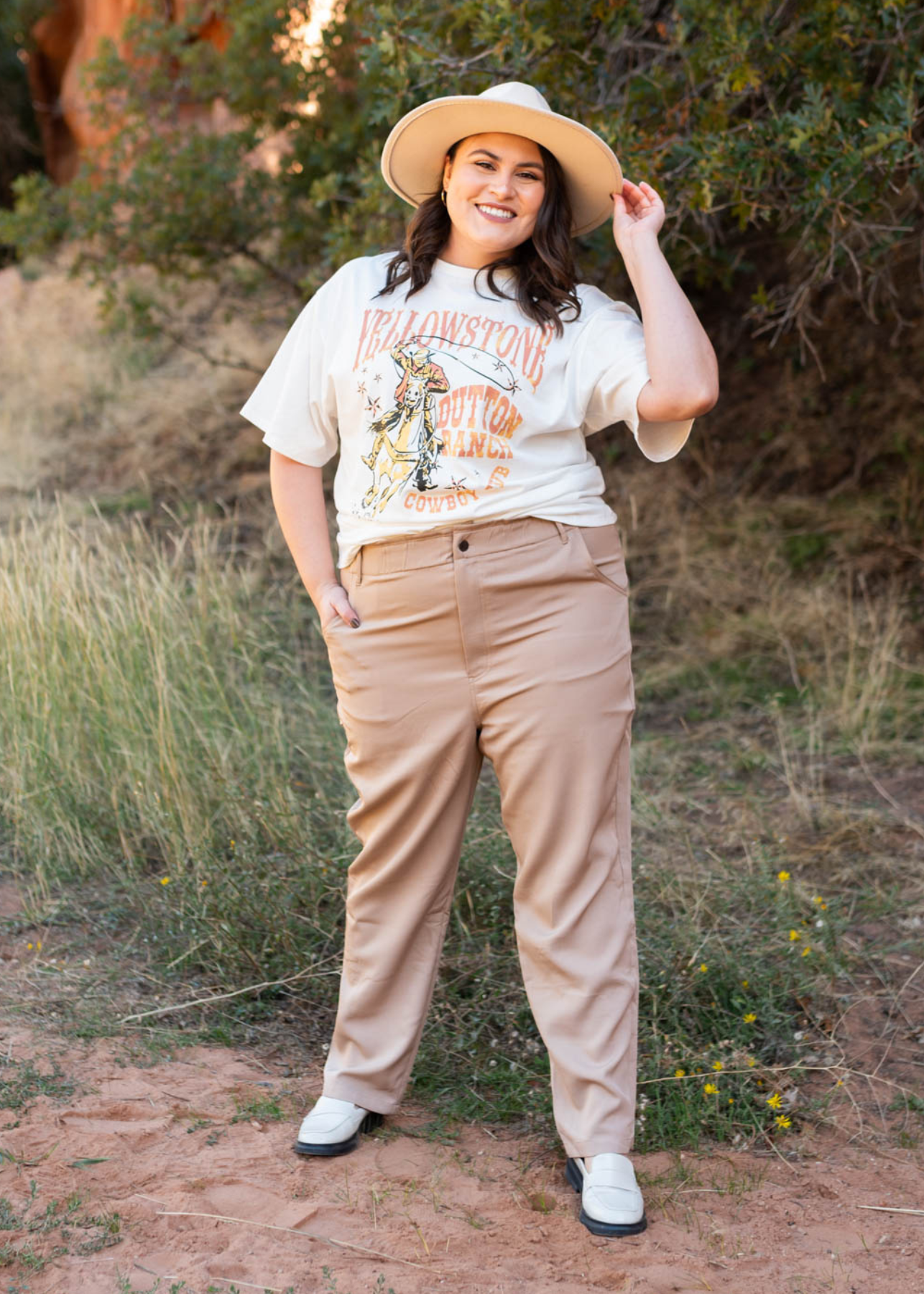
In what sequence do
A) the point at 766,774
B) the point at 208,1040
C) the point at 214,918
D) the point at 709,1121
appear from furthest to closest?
the point at 766,774
the point at 214,918
the point at 208,1040
the point at 709,1121

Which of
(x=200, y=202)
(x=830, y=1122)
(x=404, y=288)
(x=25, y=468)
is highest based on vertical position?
(x=200, y=202)

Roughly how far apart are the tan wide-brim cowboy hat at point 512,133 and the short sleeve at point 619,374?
28cm

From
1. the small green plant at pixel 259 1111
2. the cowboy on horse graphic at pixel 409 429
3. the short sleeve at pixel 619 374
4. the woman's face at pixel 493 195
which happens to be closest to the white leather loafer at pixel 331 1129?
the small green plant at pixel 259 1111

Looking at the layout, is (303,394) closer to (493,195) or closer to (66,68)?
(493,195)

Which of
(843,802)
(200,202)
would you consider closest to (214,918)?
(843,802)

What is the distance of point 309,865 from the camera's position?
350 cm

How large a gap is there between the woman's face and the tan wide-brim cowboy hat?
0.10 ft

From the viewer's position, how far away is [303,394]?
255 cm

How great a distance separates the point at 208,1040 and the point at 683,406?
75.2 inches

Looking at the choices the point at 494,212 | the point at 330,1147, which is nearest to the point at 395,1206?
the point at 330,1147

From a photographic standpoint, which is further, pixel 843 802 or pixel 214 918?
pixel 843 802

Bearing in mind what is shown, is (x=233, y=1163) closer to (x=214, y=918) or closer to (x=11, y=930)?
(x=214, y=918)

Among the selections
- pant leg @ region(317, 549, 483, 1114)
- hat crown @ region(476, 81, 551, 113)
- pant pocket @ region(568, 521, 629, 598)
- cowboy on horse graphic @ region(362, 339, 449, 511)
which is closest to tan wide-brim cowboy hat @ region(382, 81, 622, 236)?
hat crown @ region(476, 81, 551, 113)

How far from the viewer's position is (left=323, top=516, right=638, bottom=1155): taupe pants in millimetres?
2396
